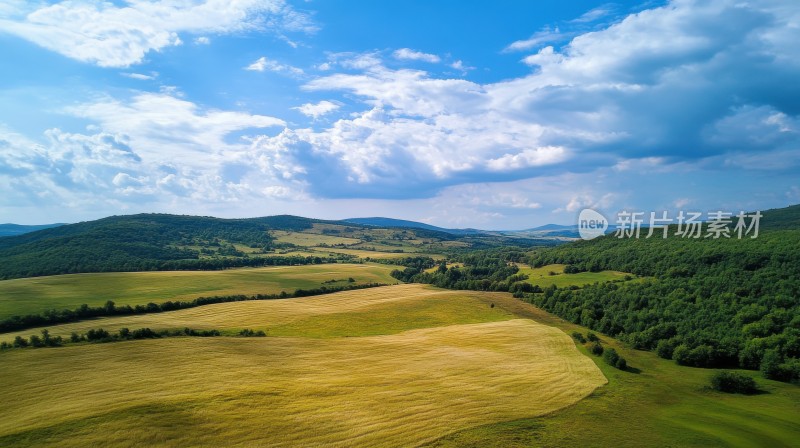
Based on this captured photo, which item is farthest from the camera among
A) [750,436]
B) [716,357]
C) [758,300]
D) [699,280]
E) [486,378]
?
[699,280]

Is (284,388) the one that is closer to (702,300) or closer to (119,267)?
(702,300)

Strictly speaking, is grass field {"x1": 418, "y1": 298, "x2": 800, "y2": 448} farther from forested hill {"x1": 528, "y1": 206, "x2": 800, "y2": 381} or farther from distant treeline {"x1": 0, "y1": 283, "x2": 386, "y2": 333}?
distant treeline {"x1": 0, "y1": 283, "x2": 386, "y2": 333}

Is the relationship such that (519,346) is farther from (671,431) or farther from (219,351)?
(219,351)

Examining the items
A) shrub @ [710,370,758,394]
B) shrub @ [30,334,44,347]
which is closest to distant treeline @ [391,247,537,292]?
shrub @ [710,370,758,394]

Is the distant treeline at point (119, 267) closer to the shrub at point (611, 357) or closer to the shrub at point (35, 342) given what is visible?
the shrub at point (35, 342)

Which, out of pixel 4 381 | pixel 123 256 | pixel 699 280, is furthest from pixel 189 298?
pixel 699 280
